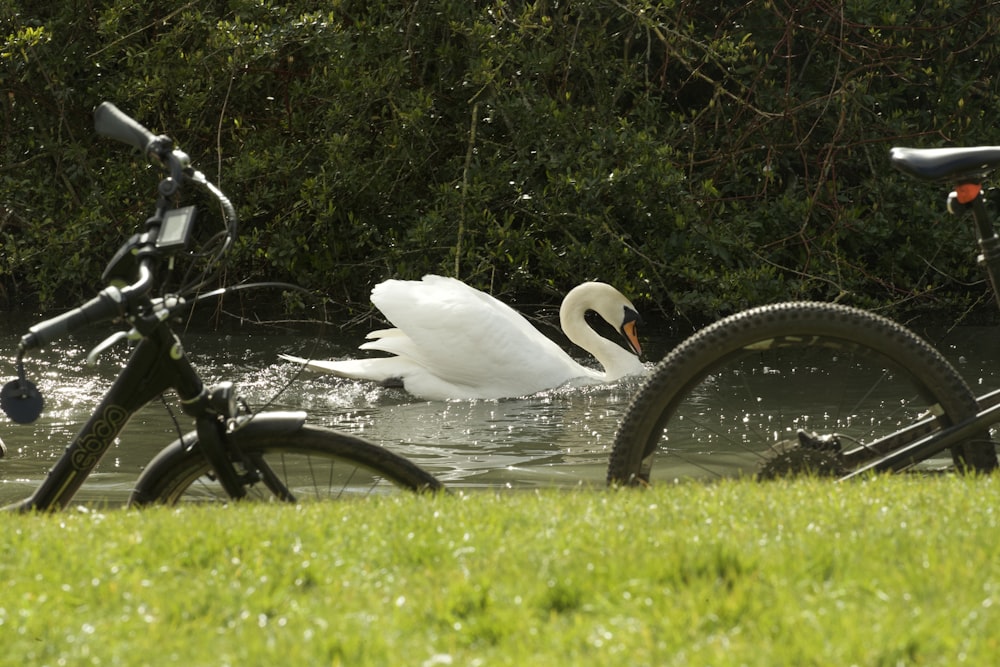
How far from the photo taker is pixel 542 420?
876 centimetres

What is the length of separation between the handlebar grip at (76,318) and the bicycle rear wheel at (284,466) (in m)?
0.54

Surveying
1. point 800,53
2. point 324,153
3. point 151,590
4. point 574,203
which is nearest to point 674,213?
point 574,203

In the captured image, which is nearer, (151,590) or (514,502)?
(151,590)

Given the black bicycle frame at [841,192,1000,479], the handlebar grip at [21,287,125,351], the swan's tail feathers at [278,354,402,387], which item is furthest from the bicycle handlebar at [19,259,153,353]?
the swan's tail feathers at [278,354,402,387]

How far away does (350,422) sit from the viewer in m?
8.80

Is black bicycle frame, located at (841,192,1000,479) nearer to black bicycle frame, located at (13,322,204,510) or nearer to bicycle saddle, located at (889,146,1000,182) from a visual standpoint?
bicycle saddle, located at (889,146,1000,182)

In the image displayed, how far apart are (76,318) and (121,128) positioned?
926 mm

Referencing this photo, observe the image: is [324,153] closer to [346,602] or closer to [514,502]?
[514,502]

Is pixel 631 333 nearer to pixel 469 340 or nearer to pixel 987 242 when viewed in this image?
pixel 469 340

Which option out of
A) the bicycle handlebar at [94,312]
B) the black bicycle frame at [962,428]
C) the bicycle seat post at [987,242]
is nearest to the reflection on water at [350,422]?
the black bicycle frame at [962,428]

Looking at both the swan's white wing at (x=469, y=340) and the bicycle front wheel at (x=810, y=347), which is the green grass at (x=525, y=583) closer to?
the bicycle front wheel at (x=810, y=347)

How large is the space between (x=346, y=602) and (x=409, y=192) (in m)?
8.95

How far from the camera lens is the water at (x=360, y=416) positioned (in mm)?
7316

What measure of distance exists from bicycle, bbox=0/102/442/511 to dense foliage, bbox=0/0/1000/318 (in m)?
6.17
